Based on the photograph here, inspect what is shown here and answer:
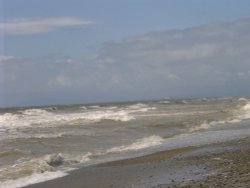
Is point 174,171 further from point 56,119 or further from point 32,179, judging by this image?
point 56,119

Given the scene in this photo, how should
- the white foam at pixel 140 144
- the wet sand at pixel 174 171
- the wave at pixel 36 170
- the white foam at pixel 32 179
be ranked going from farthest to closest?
the white foam at pixel 140 144
the wave at pixel 36 170
the white foam at pixel 32 179
the wet sand at pixel 174 171

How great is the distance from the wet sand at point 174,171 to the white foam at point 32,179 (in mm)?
323

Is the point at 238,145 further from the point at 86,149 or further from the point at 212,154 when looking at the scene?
the point at 86,149

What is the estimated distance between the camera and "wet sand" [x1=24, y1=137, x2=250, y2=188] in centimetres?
1018

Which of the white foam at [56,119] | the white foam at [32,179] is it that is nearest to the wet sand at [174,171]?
the white foam at [32,179]

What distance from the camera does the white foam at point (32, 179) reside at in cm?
1206

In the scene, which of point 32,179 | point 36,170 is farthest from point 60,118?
point 32,179

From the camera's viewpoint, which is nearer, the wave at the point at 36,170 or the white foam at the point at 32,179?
the white foam at the point at 32,179

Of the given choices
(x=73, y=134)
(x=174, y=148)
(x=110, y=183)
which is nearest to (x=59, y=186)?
(x=110, y=183)

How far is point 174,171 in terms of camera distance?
40.0ft

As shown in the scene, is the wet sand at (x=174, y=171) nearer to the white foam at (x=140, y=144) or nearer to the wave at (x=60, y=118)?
the white foam at (x=140, y=144)

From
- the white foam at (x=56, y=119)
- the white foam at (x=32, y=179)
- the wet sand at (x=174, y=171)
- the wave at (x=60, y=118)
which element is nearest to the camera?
the wet sand at (x=174, y=171)

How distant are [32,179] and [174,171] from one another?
360 centimetres

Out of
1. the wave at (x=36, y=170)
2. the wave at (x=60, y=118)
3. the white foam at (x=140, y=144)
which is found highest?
the wave at (x=60, y=118)
